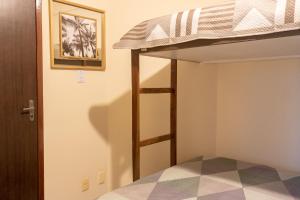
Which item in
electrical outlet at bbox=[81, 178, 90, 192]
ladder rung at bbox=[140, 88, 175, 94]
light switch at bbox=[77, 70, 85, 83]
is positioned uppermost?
light switch at bbox=[77, 70, 85, 83]

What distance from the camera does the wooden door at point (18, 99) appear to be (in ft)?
5.39

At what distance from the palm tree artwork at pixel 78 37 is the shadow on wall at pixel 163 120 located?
1.48 feet

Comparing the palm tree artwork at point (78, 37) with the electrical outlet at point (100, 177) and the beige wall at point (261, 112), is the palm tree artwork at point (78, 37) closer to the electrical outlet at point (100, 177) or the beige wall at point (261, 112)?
the electrical outlet at point (100, 177)

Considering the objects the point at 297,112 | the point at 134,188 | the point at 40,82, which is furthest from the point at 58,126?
the point at 297,112

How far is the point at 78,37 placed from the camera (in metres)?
1.93

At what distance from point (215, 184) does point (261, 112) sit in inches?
30.7

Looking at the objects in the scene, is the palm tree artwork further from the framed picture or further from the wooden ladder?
the wooden ladder

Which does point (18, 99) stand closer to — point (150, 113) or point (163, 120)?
point (150, 113)

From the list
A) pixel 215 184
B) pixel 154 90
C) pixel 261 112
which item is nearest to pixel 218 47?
pixel 154 90

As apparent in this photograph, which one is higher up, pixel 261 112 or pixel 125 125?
pixel 261 112

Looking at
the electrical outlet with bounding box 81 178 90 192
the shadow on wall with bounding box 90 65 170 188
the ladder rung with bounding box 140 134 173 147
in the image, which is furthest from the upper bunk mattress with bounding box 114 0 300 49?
the electrical outlet with bounding box 81 178 90 192

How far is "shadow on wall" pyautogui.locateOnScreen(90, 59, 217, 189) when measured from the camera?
2.10 meters

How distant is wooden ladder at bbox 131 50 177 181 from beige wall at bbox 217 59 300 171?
464 millimetres

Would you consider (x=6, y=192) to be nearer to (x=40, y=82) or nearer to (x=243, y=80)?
(x=40, y=82)
